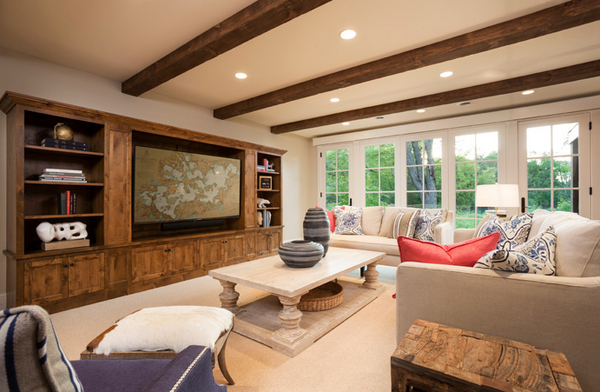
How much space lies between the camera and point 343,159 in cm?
625

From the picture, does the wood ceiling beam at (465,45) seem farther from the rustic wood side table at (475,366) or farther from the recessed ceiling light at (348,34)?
the rustic wood side table at (475,366)

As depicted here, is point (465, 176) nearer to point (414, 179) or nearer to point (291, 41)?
point (414, 179)

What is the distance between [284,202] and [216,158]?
6.76 feet

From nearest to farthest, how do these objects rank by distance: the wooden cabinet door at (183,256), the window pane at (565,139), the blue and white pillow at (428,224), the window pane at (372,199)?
the wooden cabinet door at (183,256) → the blue and white pillow at (428,224) → the window pane at (565,139) → the window pane at (372,199)

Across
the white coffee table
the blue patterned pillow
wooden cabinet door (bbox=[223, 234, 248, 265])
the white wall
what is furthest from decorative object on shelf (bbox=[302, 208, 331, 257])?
the white wall

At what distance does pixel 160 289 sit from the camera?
340 centimetres

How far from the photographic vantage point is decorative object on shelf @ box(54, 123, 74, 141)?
9.32 ft

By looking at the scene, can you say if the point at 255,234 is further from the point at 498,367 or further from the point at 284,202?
the point at 498,367

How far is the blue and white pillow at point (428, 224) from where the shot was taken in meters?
3.77

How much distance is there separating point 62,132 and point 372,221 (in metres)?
3.86

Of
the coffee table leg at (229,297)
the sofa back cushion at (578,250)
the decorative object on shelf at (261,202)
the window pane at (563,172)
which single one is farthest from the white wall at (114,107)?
the window pane at (563,172)

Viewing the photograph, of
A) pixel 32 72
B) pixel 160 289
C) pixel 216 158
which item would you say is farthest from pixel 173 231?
pixel 32 72

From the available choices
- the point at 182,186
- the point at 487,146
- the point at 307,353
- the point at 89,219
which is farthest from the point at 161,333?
the point at 487,146

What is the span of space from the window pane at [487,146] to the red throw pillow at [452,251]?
351 cm
